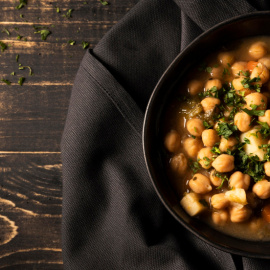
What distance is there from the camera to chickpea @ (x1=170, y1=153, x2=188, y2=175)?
7.08 feet

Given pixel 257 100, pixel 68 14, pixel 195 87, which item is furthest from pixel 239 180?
pixel 68 14

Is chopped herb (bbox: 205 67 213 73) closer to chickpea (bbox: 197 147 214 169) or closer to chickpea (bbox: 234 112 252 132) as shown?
chickpea (bbox: 234 112 252 132)

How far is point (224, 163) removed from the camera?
2.07 meters

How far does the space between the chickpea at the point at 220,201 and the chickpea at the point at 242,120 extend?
360 millimetres

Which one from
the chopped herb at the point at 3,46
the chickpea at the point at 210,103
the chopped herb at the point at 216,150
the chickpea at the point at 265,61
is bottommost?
the chopped herb at the point at 216,150

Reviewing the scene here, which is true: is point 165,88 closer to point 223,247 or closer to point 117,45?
point 117,45

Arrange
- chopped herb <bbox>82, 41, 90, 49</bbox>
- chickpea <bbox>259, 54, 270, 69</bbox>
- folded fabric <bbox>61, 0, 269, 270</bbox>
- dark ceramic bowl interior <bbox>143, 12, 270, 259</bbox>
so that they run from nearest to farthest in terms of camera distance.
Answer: dark ceramic bowl interior <bbox>143, 12, 270, 259</bbox> < chickpea <bbox>259, 54, 270, 69</bbox> < folded fabric <bbox>61, 0, 269, 270</bbox> < chopped herb <bbox>82, 41, 90, 49</bbox>

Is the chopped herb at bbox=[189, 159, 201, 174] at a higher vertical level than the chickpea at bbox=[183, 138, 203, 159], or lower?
lower

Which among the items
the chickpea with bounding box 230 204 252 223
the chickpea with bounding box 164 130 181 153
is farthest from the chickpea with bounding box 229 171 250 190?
the chickpea with bounding box 164 130 181 153

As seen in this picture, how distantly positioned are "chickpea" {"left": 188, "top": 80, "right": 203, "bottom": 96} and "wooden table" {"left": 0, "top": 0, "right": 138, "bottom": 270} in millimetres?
753

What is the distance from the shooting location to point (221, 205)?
82.2 inches

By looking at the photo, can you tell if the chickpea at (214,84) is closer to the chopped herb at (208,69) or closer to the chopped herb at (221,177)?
the chopped herb at (208,69)

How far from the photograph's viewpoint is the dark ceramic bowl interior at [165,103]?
2.02 metres

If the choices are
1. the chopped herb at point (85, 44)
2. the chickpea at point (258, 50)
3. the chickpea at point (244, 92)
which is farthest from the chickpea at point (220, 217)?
the chopped herb at point (85, 44)
